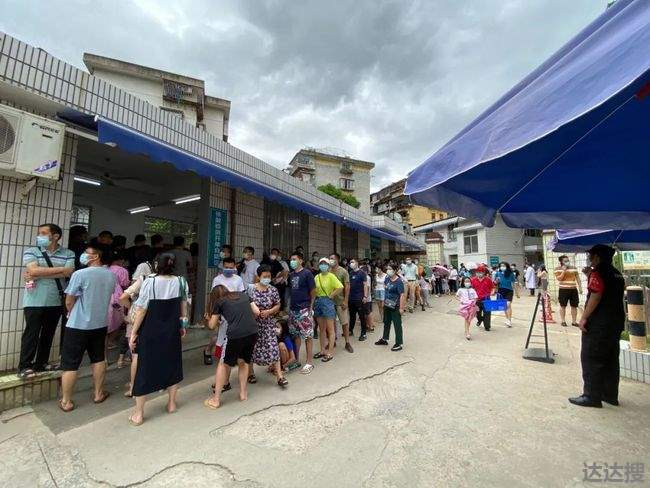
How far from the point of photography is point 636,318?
163 inches

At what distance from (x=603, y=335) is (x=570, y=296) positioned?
5.50m

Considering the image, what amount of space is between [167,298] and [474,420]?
338 cm

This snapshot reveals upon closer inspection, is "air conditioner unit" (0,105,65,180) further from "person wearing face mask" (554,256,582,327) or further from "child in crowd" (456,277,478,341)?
"person wearing face mask" (554,256,582,327)

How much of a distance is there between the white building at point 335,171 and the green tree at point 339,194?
1.52 m

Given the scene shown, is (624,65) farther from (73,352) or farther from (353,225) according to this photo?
(353,225)

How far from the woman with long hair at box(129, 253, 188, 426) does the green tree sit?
104 feet

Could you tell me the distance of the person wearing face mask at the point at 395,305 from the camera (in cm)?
579

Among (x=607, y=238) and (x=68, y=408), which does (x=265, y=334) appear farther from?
(x=607, y=238)

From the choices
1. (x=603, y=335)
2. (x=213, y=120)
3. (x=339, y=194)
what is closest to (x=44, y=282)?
(x=603, y=335)

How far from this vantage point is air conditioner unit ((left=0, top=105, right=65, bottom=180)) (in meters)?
3.38

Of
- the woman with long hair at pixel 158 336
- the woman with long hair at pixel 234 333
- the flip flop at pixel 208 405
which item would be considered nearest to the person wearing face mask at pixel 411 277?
the woman with long hair at pixel 234 333

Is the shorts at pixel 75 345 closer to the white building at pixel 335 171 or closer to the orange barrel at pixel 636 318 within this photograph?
the orange barrel at pixel 636 318

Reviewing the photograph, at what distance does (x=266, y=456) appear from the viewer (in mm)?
2531

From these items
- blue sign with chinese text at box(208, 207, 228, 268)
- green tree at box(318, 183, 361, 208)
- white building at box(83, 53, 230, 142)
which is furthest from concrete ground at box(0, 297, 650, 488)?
green tree at box(318, 183, 361, 208)
